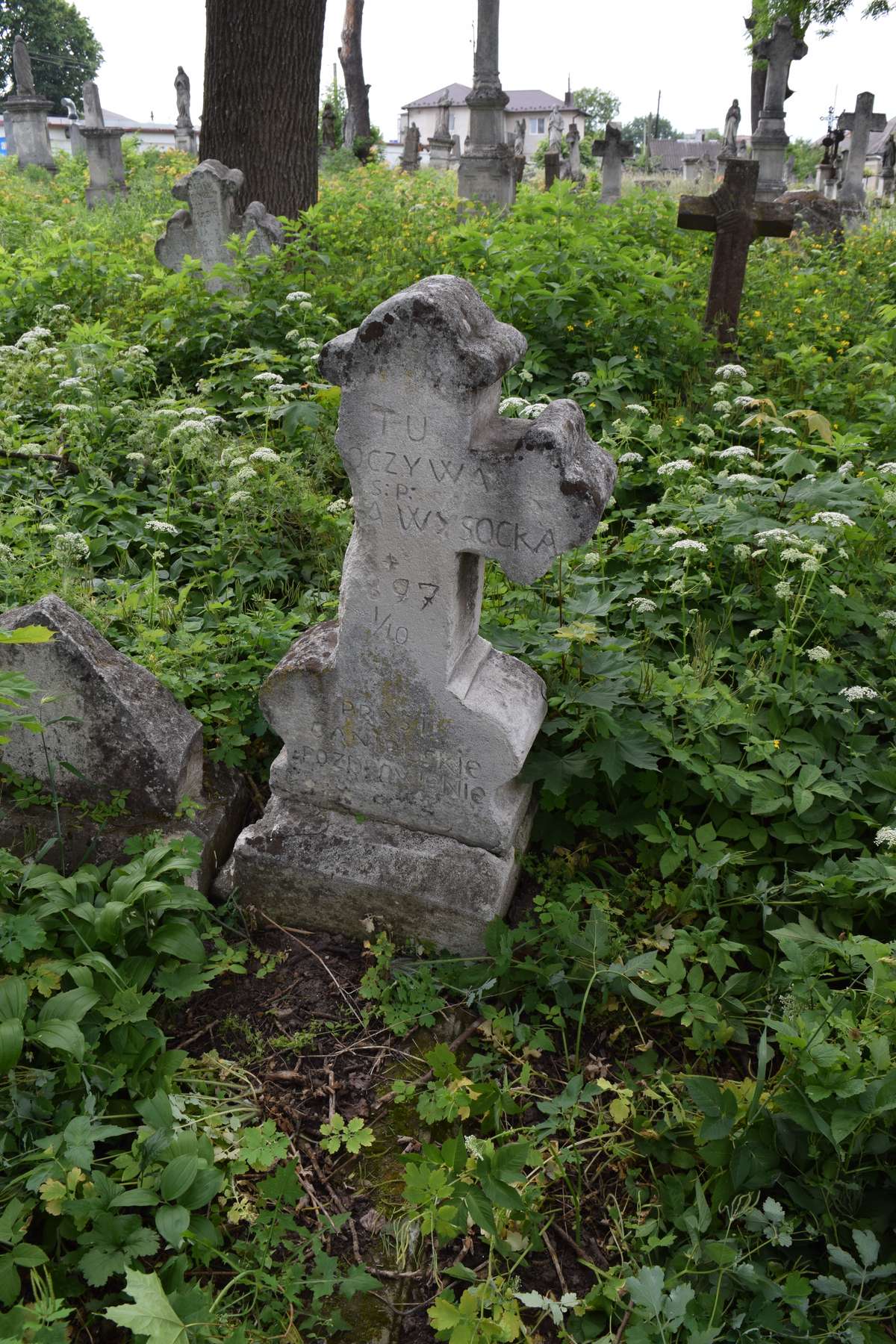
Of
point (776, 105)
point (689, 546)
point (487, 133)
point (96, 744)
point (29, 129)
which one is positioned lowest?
point (96, 744)

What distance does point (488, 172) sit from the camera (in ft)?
45.6

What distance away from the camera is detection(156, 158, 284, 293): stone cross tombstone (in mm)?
6684

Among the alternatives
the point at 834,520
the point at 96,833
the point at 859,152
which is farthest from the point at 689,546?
the point at 859,152

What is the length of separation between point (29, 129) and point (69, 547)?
23.5 metres

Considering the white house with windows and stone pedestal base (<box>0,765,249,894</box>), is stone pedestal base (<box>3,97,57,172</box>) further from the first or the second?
the white house with windows

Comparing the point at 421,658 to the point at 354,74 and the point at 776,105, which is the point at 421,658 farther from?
the point at 354,74

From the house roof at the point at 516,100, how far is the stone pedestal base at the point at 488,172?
6368 cm

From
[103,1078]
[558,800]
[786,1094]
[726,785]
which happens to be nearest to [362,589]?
[558,800]

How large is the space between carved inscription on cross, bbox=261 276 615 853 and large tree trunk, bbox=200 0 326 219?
585 cm

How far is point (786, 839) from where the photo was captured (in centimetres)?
272

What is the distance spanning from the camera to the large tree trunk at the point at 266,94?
707 centimetres

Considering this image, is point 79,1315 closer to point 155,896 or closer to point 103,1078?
point 103,1078

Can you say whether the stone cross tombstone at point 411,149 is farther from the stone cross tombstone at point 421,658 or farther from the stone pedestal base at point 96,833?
A: the stone pedestal base at point 96,833

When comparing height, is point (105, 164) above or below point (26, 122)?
below
